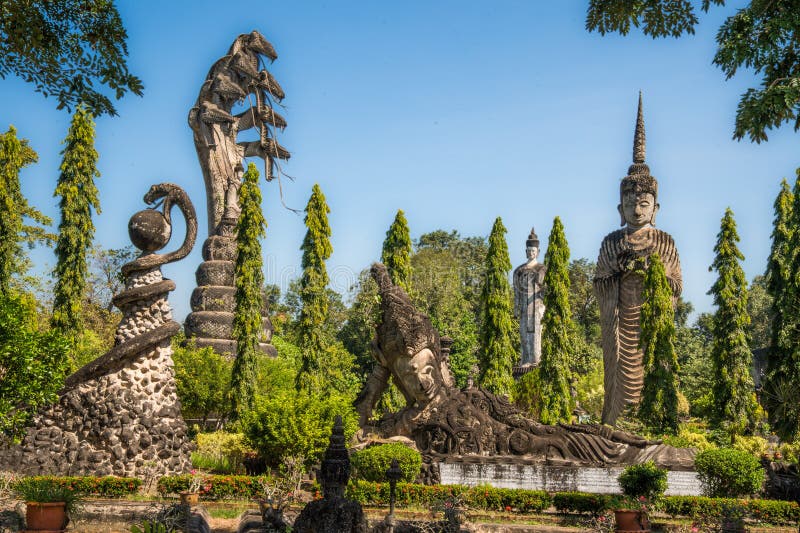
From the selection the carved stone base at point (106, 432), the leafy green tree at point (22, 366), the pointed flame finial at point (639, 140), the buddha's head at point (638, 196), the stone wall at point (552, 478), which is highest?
the pointed flame finial at point (639, 140)

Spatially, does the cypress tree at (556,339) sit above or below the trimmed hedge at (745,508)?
above

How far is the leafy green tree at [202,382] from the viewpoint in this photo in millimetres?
25938

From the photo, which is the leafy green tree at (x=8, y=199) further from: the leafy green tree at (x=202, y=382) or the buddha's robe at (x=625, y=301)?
the buddha's robe at (x=625, y=301)

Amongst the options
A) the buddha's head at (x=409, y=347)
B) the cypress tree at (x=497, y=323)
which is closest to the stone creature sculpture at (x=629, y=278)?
the cypress tree at (x=497, y=323)

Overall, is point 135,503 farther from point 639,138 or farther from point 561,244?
point 639,138

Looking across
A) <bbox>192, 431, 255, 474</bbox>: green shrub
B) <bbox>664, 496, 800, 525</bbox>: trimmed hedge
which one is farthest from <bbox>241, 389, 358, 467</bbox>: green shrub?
<bbox>664, 496, 800, 525</bbox>: trimmed hedge

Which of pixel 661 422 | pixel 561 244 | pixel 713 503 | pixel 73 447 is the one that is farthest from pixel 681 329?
pixel 73 447

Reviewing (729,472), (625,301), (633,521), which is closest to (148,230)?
(633,521)

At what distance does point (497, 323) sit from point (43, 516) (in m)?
20.6

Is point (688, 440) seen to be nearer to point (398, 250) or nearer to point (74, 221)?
point (398, 250)

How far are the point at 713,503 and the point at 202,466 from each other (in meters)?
11.9

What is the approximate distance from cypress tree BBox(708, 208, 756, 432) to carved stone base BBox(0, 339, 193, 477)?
1686 cm

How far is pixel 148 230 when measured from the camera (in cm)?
1634

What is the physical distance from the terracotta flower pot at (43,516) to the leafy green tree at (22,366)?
3.53 metres
